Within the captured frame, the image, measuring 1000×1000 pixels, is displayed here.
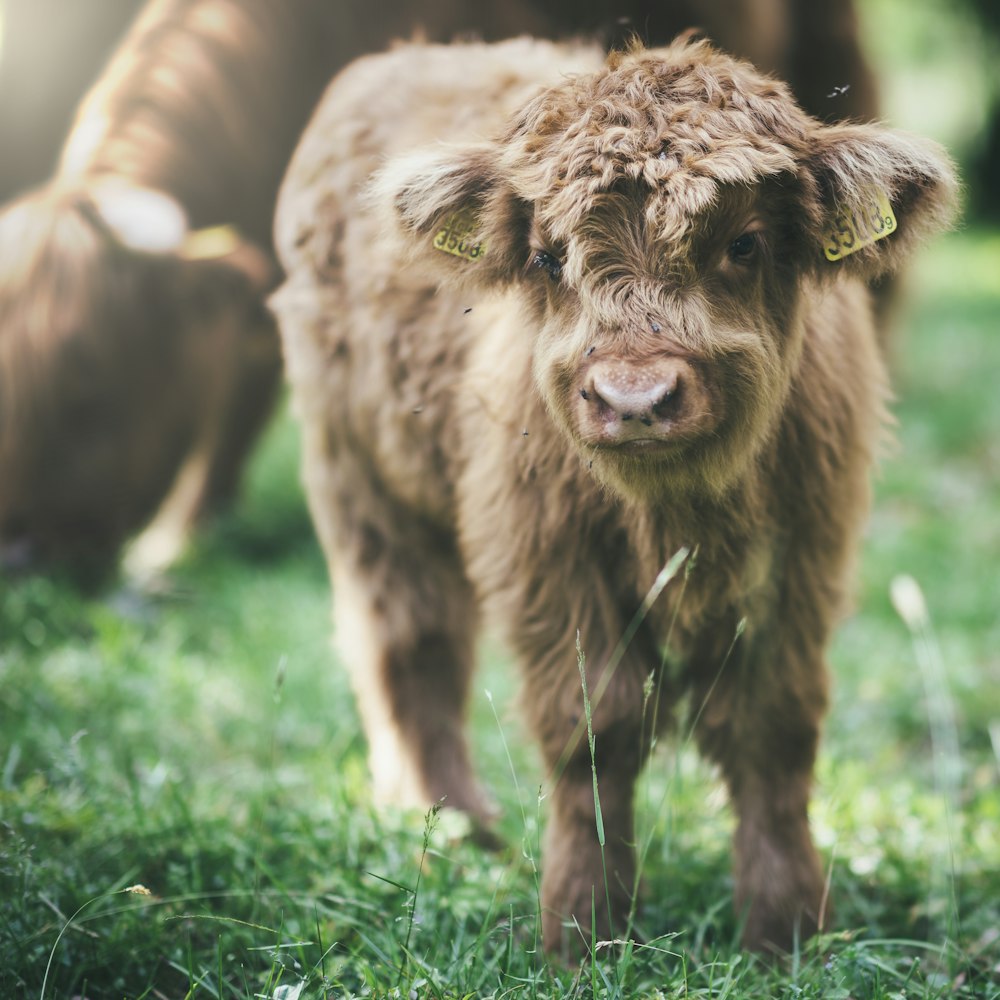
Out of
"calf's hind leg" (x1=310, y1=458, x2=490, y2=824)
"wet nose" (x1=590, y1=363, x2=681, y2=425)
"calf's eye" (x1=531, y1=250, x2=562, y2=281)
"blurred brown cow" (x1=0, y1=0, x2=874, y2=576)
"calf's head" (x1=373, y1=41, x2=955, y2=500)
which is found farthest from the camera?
"blurred brown cow" (x1=0, y1=0, x2=874, y2=576)

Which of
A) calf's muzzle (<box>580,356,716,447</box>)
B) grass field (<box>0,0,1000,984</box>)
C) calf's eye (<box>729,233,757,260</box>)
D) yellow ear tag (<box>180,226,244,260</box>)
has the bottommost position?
grass field (<box>0,0,1000,984</box>)

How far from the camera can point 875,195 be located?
248 cm

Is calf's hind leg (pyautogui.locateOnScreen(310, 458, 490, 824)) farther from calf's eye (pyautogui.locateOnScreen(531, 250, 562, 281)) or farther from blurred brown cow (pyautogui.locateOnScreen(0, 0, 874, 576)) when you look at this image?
blurred brown cow (pyautogui.locateOnScreen(0, 0, 874, 576))

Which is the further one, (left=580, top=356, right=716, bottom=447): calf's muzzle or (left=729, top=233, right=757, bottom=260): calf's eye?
(left=729, top=233, right=757, bottom=260): calf's eye

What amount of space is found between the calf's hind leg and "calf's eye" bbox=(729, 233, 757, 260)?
1.46 meters

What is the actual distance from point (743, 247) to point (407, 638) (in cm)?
176

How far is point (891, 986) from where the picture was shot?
2441 millimetres

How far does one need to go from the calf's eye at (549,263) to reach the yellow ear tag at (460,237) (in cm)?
17

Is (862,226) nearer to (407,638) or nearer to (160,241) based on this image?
(407,638)

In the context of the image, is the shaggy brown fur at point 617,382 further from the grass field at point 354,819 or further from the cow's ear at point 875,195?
the grass field at point 354,819

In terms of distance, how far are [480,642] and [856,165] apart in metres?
2.06

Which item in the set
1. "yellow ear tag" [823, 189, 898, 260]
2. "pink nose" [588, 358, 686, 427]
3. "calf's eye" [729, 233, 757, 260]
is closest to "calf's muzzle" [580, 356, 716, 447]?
"pink nose" [588, 358, 686, 427]

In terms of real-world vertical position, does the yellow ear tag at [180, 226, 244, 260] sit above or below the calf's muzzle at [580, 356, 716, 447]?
below

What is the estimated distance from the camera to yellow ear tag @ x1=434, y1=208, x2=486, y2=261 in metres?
2.80
